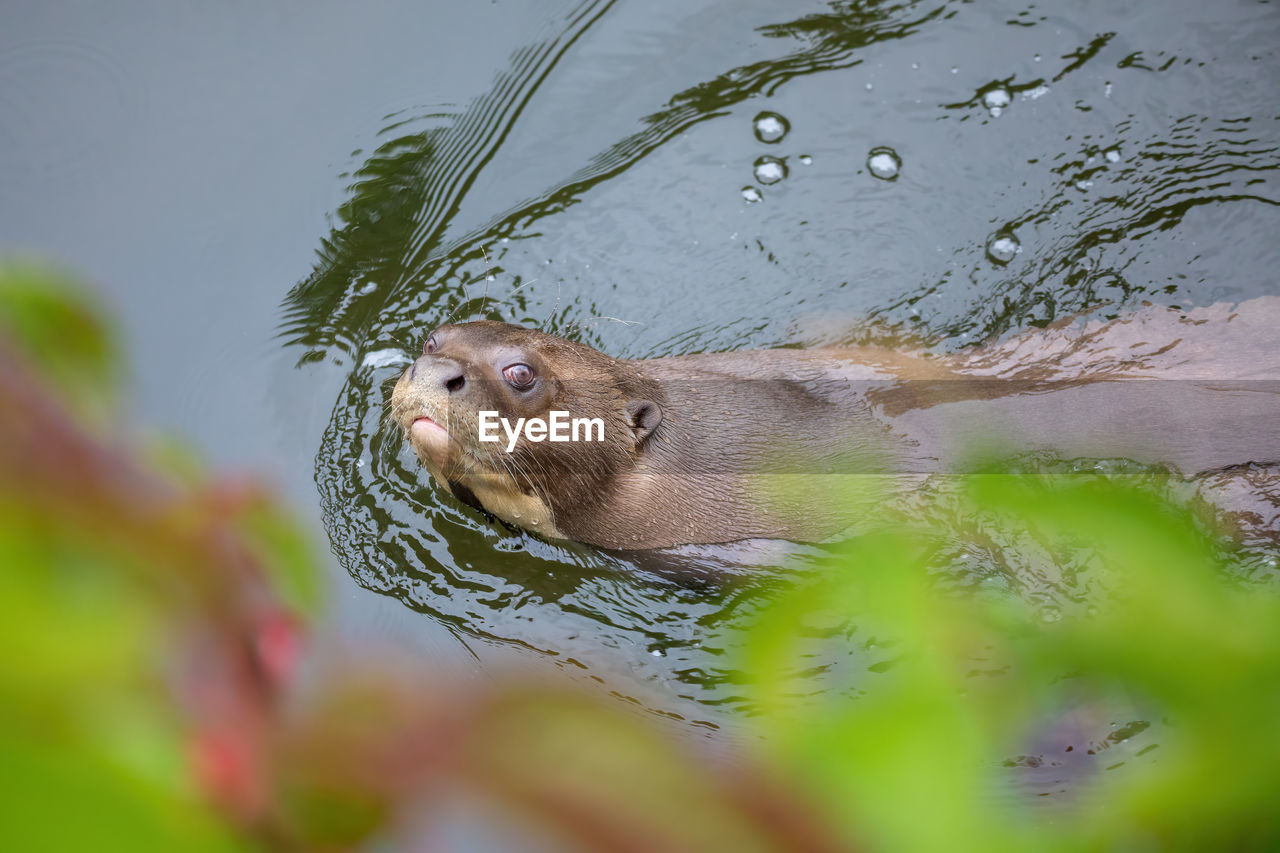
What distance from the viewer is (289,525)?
617 millimetres

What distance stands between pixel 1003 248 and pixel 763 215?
4.33 feet

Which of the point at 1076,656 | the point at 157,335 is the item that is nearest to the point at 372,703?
the point at 1076,656

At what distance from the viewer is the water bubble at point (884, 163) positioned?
609 cm

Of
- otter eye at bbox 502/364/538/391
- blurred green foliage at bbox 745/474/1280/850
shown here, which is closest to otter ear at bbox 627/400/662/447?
otter eye at bbox 502/364/538/391

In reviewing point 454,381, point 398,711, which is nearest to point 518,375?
point 454,381

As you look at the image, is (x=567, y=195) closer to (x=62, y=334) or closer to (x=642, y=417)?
(x=642, y=417)

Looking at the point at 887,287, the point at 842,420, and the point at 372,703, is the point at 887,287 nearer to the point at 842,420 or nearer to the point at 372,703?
the point at 842,420

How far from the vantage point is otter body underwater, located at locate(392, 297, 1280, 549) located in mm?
4219

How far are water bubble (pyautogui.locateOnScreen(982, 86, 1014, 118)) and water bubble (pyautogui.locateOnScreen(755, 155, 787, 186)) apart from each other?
3.98ft

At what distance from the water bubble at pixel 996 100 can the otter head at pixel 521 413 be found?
2955mm

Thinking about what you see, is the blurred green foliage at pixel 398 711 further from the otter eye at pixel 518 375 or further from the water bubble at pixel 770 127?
the water bubble at pixel 770 127

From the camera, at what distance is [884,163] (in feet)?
20.1

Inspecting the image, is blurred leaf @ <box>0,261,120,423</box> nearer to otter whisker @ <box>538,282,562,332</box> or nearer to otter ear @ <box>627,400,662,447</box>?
otter ear @ <box>627,400,662,447</box>

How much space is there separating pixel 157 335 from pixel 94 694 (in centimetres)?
617
